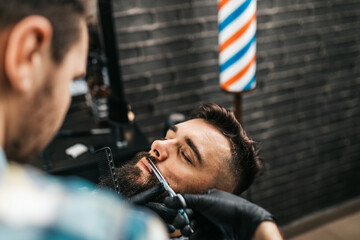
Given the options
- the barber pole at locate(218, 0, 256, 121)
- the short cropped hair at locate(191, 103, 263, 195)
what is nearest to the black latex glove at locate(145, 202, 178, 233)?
the short cropped hair at locate(191, 103, 263, 195)

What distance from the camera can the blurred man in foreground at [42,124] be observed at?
14.5 inches

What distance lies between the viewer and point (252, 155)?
1.07m

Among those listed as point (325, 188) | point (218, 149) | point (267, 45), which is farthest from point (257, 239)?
point (325, 188)

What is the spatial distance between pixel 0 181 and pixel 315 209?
2795 millimetres

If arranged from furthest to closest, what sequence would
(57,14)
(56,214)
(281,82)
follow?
(281,82) < (57,14) < (56,214)

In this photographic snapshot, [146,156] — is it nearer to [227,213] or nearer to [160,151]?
[160,151]

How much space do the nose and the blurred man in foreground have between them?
1.59ft

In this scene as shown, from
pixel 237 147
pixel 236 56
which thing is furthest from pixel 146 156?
pixel 236 56

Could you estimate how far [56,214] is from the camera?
38cm

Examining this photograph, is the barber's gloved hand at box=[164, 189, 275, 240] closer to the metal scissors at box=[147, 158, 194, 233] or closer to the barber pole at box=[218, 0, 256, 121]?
Answer: the metal scissors at box=[147, 158, 194, 233]

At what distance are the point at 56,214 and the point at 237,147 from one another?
0.74 metres

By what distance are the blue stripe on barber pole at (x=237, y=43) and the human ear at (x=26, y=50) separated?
1.22 meters

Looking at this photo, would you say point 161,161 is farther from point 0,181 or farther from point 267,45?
point 267,45

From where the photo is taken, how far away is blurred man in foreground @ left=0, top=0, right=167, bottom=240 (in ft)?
1.21
